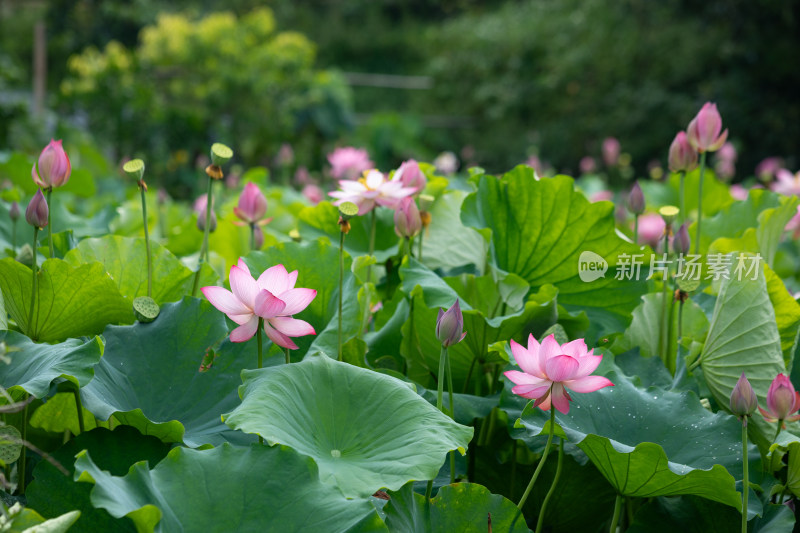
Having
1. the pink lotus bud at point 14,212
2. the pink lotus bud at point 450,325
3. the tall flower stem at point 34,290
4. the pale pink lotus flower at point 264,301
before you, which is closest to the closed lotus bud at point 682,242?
the pink lotus bud at point 450,325

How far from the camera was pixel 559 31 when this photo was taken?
8.83 metres

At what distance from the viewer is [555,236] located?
1.15 meters

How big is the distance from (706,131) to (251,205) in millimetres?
687

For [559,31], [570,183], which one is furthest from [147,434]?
[559,31]

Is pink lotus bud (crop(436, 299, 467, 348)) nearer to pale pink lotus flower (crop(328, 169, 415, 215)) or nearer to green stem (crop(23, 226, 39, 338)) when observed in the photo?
pale pink lotus flower (crop(328, 169, 415, 215))

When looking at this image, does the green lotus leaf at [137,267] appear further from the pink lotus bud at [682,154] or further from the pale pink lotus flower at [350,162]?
the pale pink lotus flower at [350,162]

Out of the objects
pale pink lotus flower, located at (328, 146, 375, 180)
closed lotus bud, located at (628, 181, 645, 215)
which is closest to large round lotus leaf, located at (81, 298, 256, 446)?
closed lotus bud, located at (628, 181, 645, 215)

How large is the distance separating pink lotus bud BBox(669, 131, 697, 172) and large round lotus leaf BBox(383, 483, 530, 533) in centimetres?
63

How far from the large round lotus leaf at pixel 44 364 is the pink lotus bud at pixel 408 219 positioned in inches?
15.9

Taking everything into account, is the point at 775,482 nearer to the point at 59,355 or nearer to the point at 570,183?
the point at 570,183

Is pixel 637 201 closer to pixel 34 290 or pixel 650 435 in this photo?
pixel 650 435

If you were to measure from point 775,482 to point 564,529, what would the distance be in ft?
0.83

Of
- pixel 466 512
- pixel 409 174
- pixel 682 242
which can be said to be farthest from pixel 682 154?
pixel 466 512

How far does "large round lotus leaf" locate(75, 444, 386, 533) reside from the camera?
664mm
